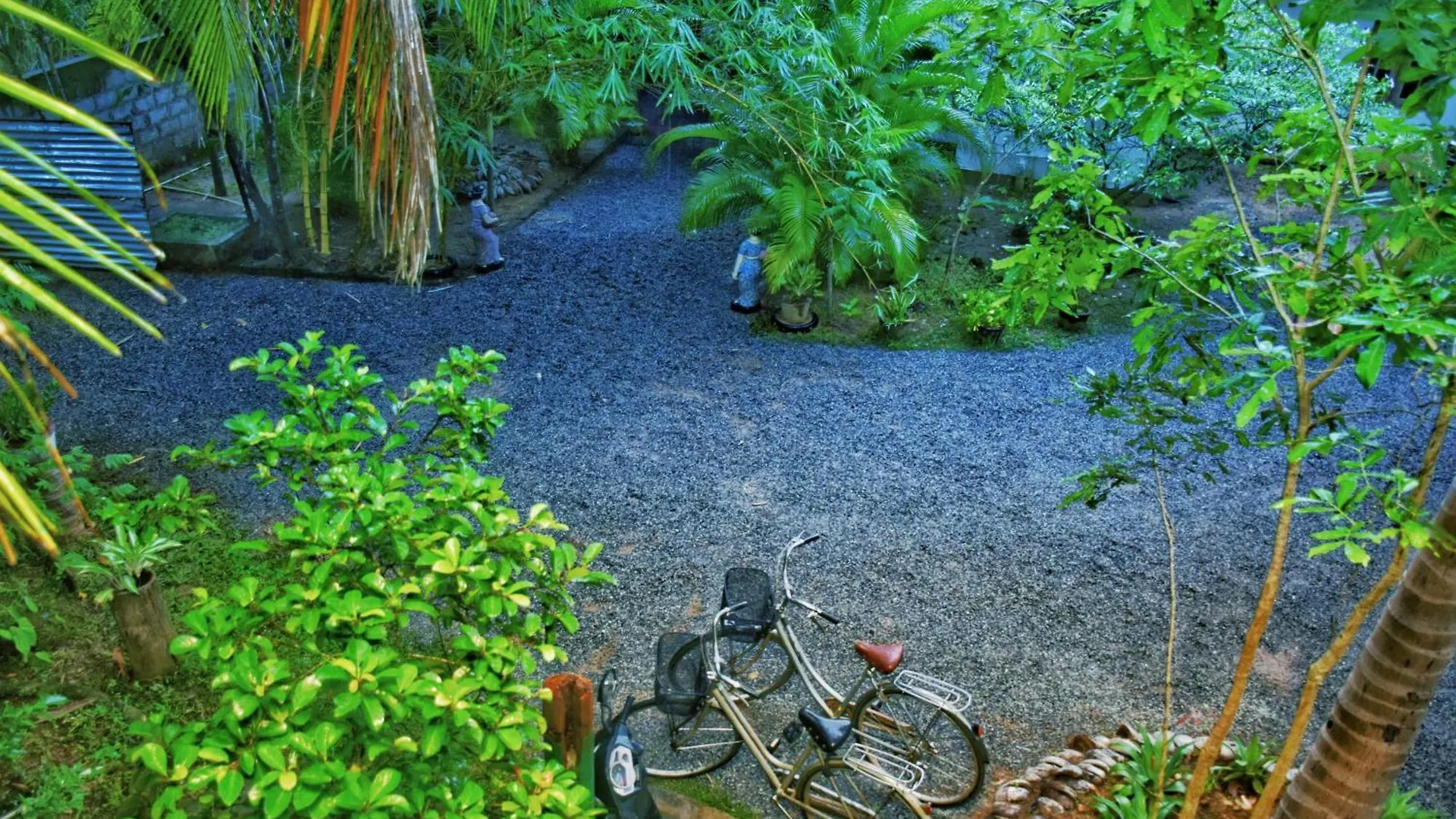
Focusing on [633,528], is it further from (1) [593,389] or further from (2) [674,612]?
(1) [593,389]

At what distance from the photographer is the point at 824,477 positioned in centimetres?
636

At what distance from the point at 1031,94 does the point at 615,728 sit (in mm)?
6585

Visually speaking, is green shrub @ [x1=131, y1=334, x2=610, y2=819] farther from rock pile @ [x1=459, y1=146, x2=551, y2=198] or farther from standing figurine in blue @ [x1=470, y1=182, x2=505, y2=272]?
rock pile @ [x1=459, y1=146, x2=551, y2=198]

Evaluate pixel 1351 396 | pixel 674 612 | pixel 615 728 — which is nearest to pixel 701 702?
pixel 615 728

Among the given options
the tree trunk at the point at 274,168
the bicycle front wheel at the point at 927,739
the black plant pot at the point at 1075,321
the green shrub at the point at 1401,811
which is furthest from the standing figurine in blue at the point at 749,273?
the green shrub at the point at 1401,811

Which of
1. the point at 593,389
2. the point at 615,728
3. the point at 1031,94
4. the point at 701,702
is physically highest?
the point at 1031,94

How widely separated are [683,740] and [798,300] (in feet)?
14.7

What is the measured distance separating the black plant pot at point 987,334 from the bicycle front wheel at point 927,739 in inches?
157

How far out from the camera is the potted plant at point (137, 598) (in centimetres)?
382

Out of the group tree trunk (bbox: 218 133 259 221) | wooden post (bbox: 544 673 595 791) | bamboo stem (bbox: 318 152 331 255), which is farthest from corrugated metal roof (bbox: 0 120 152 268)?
wooden post (bbox: 544 673 595 791)

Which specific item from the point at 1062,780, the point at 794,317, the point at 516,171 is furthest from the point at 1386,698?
the point at 516,171

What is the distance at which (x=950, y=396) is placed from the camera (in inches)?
288

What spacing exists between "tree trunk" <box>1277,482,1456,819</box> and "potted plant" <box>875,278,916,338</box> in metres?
5.14

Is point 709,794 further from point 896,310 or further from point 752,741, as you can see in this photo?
point 896,310
